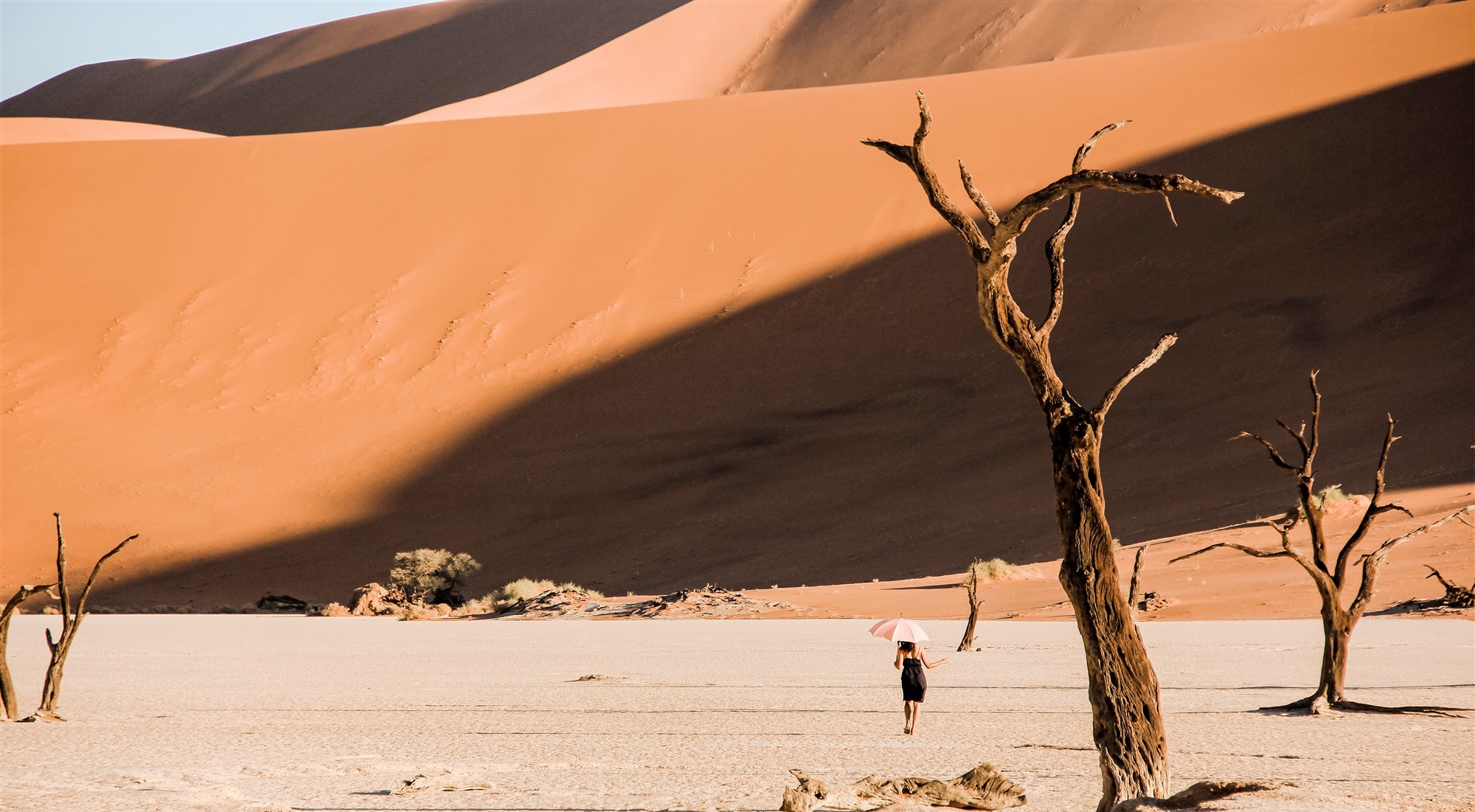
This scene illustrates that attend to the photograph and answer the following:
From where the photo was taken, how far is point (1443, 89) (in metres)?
36.2

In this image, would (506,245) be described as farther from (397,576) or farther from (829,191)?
(397,576)

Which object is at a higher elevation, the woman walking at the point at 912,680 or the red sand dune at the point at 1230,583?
the red sand dune at the point at 1230,583

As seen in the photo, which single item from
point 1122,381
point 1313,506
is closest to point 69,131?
point 1313,506

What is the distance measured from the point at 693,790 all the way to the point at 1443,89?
37038 millimetres

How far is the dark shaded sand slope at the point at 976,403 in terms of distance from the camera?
25.9 m

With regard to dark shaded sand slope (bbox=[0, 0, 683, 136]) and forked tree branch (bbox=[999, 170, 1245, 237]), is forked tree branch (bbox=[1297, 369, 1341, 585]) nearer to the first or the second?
forked tree branch (bbox=[999, 170, 1245, 237])

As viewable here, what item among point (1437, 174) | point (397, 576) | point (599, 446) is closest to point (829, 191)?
point (599, 446)

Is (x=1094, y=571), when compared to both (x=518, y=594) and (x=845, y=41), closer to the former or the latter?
(x=518, y=594)

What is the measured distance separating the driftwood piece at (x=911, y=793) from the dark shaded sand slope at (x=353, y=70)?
8986 cm

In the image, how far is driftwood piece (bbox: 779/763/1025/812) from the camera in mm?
6297

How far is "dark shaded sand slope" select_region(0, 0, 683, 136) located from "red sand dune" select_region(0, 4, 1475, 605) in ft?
169

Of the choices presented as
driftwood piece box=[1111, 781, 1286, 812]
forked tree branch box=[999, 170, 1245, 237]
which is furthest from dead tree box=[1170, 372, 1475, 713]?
forked tree branch box=[999, 170, 1245, 237]

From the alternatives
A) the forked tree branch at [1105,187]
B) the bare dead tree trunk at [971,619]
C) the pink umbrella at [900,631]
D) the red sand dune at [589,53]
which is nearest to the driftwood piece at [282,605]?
the bare dead tree trunk at [971,619]

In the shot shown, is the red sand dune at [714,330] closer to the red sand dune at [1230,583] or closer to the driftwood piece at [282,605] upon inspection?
the driftwood piece at [282,605]
